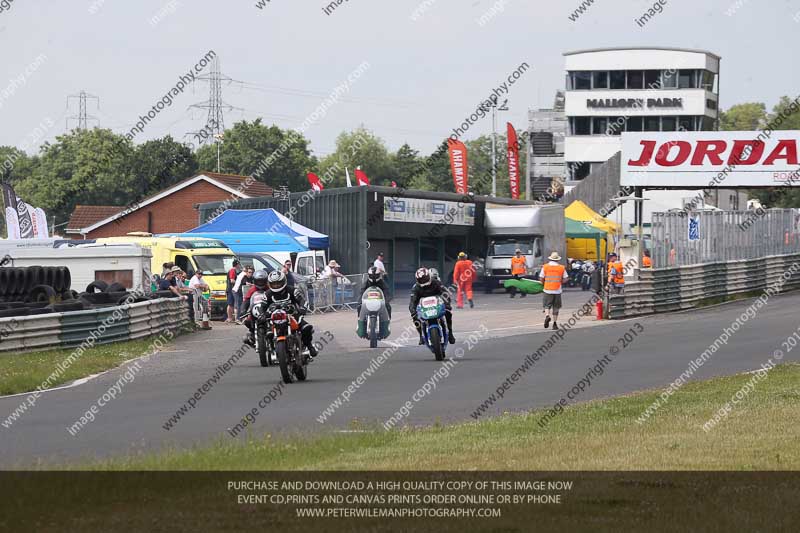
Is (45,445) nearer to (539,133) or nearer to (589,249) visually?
(589,249)

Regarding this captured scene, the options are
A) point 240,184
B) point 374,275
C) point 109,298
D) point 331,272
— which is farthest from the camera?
point 240,184

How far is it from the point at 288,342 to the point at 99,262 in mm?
15957

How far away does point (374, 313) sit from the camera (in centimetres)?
2219

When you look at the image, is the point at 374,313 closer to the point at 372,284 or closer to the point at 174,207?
the point at 372,284

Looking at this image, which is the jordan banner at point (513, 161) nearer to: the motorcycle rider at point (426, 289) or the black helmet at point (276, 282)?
the motorcycle rider at point (426, 289)

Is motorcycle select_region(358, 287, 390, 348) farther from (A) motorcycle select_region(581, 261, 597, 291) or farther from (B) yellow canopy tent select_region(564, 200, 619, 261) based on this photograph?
(B) yellow canopy tent select_region(564, 200, 619, 261)

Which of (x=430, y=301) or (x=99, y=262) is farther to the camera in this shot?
(x=99, y=262)

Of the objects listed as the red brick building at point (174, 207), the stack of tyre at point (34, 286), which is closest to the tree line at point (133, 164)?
the red brick building at point (174, 207)

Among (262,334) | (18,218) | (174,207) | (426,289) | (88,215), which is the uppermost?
(174,207)

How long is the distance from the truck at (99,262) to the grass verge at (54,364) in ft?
24.2

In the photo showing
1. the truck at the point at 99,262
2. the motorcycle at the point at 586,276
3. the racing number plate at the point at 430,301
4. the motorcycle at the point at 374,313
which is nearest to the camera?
the racing number plate at the point at 430,301

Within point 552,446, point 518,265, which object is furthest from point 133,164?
point 552,446

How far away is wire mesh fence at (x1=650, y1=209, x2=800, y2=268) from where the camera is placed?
119 ft

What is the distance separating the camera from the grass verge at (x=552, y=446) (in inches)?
356
